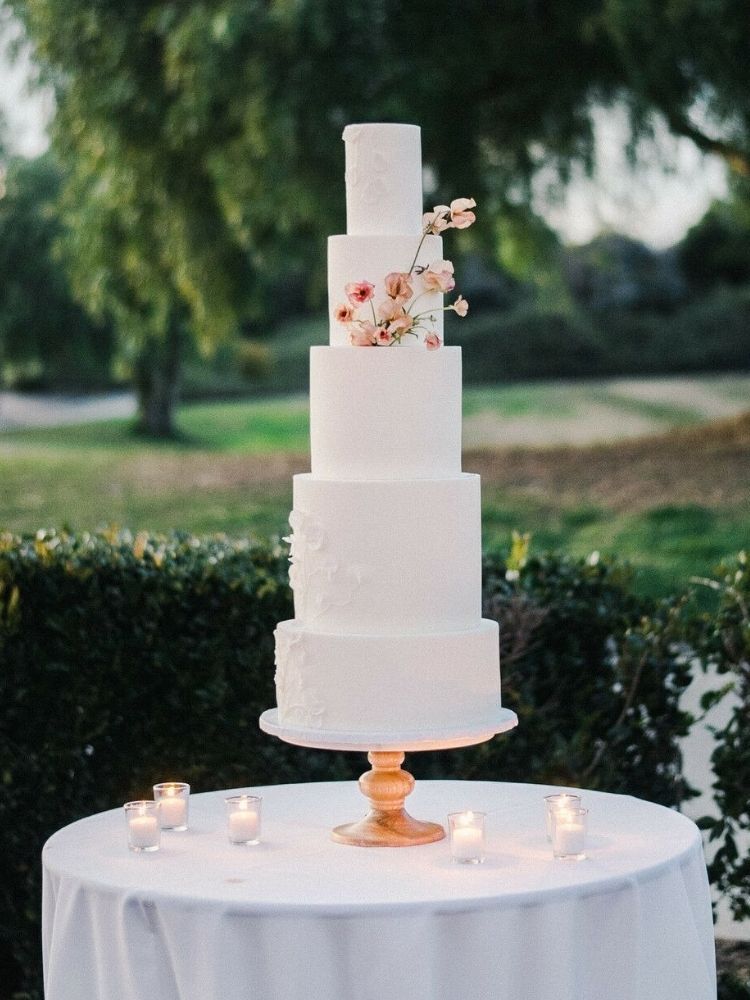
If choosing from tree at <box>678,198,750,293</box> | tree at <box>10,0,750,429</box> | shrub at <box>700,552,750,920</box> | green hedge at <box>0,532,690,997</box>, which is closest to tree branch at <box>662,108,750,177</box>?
tree at <box>10,0,750,429</box>

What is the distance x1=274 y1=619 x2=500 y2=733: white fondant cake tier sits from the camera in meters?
3.57

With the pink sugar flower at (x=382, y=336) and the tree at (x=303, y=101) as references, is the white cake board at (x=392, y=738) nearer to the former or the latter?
the pink sugar flower at (x=382, y=336)

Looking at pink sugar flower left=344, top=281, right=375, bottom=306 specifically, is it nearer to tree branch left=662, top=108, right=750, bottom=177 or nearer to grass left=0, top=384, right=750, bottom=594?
tree branch left=662, top=108, right=750, bottom=177

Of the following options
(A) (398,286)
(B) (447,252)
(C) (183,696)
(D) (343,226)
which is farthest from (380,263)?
(B) (447,252)

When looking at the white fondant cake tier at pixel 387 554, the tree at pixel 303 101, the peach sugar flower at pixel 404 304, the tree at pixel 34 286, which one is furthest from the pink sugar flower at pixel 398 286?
the tree at pixel 34 286

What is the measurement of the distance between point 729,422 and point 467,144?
196 inches

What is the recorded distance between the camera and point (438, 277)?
3674mm

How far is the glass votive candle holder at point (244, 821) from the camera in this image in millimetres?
3611

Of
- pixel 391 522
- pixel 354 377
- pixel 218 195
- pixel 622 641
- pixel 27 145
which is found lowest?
pixel 622 641

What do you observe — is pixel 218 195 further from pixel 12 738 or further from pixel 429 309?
pixel 429 309

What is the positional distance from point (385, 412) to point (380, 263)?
339 mm

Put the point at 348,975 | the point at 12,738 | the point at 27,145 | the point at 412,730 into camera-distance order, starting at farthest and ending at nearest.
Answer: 1. the point at 27,145
2. the point at 12,738
3. the point at 412,730
4. the point at 348,975

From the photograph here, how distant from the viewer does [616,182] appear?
12.7 meters

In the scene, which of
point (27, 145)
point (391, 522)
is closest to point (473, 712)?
point (391, 522)
